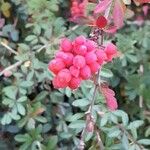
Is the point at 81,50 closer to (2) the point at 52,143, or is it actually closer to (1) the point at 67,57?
(1) the point at 67,57

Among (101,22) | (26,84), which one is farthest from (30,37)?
(101,22)

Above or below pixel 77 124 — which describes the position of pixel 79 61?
above

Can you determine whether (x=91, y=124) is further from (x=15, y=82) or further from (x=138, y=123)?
(x=15, y=82)

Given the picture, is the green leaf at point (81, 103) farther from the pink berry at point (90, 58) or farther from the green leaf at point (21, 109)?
the pink berry at point (90, 58)

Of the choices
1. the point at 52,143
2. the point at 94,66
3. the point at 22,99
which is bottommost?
the point at 52,143

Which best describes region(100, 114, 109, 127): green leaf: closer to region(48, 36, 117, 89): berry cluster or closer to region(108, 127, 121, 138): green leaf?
region(108, 127, 121, 138): green leaf

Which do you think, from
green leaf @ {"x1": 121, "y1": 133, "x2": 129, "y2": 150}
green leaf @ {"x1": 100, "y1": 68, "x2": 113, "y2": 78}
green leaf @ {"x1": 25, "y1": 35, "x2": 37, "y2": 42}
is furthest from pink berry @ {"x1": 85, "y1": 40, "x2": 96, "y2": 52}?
green leaf @ {"x1": 25, "y1": 35, "x2": 37, "y2": 42}

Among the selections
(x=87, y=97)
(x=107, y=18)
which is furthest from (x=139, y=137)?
(x=107, y=18)
